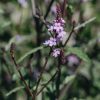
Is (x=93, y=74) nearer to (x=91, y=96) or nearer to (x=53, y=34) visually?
(x=91, y=96)

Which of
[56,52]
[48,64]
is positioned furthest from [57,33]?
[48,64]

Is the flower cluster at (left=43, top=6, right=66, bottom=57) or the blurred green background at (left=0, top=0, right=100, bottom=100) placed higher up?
the flower cluster at (left=43, top=6, right=66, bottom=57)

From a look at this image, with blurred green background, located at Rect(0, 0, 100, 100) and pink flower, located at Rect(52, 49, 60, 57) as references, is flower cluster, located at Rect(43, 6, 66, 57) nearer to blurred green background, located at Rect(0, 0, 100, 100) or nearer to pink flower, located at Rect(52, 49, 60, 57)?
pink flower, located at Rect(52, 49, 60, 57)

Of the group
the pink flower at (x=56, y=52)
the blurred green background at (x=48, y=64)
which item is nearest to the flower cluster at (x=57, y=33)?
the pink flower at (x=56, y=52)

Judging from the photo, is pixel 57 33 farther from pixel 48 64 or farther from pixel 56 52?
pixel 48 64

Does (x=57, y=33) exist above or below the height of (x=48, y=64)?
above

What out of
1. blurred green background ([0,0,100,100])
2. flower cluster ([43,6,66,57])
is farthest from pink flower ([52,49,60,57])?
blurred green background ([0,0,100,100])

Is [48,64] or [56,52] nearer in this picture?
[56,52]

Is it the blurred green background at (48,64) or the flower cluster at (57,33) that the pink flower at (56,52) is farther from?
the blurred green background at (48,64)

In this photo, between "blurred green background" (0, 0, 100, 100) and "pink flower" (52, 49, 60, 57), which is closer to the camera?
"pink flower" (52, 49, 60, 57)

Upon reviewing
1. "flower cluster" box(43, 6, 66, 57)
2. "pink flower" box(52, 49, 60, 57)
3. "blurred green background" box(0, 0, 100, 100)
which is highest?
"flower cluster" box(43, 6, 66, 57)

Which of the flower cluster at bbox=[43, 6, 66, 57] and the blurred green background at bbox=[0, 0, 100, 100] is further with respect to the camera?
the blurred green background at bbox=[0, 0, 100, 100]
